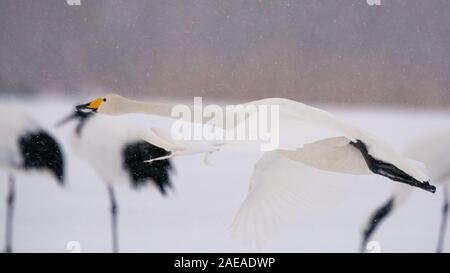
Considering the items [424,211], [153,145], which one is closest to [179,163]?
[153,145]

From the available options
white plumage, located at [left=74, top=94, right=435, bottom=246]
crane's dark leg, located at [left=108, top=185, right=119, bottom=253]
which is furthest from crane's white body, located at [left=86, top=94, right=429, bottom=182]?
crane's dark leg, located at [left=108, top=185, right=119, bottom=253]

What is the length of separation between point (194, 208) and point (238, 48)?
72 cm

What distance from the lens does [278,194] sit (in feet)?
8.00

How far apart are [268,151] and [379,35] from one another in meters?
0.70

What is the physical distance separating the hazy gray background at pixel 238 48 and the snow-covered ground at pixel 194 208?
13cm

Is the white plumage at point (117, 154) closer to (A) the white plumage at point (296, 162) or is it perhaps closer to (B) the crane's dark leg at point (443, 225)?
(A) the white plumage at point (296, 162)

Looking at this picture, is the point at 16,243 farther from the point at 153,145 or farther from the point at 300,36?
the point at 300,36

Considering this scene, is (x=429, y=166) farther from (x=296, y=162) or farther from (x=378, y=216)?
(x=296, y=162)

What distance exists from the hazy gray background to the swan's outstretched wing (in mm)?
310

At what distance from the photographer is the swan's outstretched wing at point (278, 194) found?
95.8 inches

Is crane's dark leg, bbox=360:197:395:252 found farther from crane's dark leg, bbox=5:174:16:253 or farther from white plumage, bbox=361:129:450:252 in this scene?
crane's dark leg, bbox=5:174:16:253

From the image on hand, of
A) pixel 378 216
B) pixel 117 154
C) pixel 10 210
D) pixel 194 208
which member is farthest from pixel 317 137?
pixel 10 210
